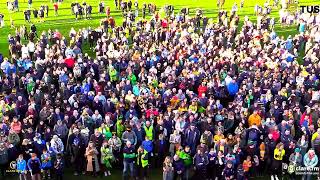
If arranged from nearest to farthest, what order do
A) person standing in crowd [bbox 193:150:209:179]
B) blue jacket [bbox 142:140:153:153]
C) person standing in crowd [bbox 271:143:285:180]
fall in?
1. person standing in crowd [bbox 193:150:209:179]
2. person standing in crowd [bbox 271:143:285:180]
3. blue jacket [bbox 142:140:153:153]

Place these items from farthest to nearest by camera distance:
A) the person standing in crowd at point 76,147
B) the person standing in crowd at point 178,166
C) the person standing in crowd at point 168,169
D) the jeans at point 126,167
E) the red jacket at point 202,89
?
the red jacket at point 202,89 < the person standing in crowd at point 76,147 < the jeans at point 126,167 < the person standing in crowd at point 178,166 < the person standing in crowd at point 168,169

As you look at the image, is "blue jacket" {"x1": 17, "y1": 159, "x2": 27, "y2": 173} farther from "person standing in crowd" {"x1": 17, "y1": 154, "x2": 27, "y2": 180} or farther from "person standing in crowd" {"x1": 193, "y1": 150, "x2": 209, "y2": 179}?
"person standing in crowd" {"x1": 193, "y1": 150, "x2": 209, "y2": 179}

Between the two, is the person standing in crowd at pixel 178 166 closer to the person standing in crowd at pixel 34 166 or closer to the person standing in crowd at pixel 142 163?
the person standing in crowd at pixel 142 163

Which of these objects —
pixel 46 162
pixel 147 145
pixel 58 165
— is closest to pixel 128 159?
pixel 147 145

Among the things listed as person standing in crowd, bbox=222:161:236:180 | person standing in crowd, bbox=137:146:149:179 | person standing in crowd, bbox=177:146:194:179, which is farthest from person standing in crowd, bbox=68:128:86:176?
person standing in crowd, bbox=222:161:236:180

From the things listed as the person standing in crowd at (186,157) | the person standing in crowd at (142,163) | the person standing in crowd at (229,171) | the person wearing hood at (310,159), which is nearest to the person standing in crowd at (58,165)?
the person standing in crowd at (142,163)

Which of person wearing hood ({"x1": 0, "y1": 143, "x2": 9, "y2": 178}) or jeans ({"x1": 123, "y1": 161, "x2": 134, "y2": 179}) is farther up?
person wearing hood ({"x1": 0, "y1": 143, "x2": 9, "y2": 178})

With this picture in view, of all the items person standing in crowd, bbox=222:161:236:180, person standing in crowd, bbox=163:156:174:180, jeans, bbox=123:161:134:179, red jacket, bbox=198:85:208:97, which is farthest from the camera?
red jacket, bbox=198:85:208:97
